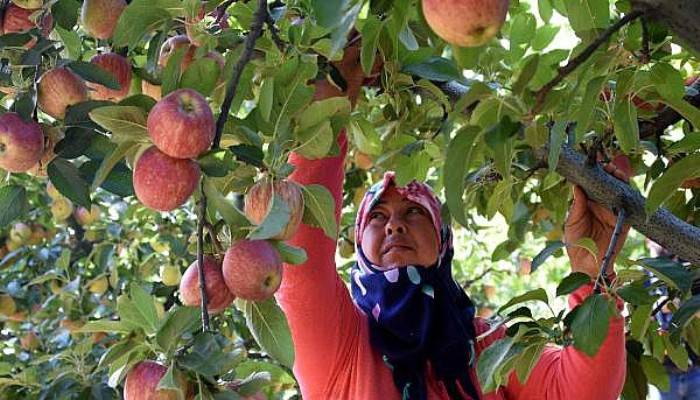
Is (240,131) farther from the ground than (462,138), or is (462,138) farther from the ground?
(462,138)

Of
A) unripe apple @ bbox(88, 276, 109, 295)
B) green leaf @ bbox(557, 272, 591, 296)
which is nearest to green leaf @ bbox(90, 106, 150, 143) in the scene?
green leaf @ bbox(557, 272, 591, 296)

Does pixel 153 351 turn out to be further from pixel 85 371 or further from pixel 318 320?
pixel 85 371

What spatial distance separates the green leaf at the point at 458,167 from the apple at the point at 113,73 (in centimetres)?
57

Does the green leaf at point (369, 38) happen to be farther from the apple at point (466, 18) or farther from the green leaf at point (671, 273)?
the green leaf at point (671, 273)

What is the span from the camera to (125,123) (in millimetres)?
1126

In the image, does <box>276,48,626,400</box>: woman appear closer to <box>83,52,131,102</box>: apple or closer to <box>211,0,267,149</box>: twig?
<box>83,52,131,102</box>: apple

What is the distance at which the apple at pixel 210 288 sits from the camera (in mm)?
1169

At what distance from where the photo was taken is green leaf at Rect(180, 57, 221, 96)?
1188 mm

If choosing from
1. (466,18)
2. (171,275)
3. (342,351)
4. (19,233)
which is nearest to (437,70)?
(466,18)

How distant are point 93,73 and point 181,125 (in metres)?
0.27

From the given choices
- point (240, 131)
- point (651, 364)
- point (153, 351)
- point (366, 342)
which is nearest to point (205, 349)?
point (153, 351)

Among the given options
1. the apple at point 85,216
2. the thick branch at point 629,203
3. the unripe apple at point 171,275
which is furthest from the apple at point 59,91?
the apple at point 85,216

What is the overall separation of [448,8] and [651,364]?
4.02 feet

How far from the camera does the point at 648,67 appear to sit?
1.35 m
